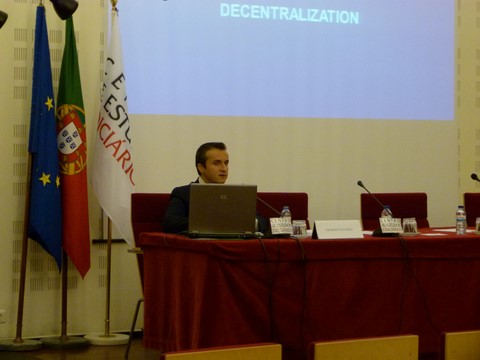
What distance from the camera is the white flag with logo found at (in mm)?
5766

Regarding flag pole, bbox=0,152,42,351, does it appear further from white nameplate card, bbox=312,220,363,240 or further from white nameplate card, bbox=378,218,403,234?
white nameplate card, bbox=378,218,403,234

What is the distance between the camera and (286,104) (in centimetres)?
640

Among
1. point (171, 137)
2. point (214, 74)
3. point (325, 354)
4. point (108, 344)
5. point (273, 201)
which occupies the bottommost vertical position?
point (108, 344)

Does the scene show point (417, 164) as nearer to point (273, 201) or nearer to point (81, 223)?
point (273, 201)

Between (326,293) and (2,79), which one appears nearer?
(326,293)

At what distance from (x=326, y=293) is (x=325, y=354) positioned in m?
1.66

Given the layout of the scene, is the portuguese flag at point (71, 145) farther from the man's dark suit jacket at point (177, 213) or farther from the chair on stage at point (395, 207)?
the chair on stage at point (395, 207)

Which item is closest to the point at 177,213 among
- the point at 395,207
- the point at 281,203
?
the point at 281,203

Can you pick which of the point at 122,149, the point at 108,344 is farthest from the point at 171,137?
the point at 108,344

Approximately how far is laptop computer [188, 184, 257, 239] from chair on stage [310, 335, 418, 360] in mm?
1554

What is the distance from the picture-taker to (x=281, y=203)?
17.5 feet

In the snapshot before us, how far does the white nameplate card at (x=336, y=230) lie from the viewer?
417cm

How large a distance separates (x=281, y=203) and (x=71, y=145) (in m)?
1.48

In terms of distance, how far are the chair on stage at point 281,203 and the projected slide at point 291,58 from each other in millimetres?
1105
